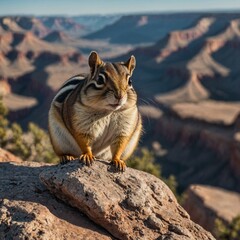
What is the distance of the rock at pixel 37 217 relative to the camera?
1009 cm

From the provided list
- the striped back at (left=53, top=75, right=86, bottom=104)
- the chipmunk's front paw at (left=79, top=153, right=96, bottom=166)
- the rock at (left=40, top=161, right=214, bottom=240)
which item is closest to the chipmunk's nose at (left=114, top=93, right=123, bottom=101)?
the chipmunk's front paw at (left=79, top=153, right=96, bottom=166)

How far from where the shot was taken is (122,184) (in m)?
11.9

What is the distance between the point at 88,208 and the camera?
430 inches

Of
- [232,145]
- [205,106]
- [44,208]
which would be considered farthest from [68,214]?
[205,106]

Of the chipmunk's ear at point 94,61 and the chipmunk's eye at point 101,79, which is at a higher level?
the chipmunk's ear at point 94,61

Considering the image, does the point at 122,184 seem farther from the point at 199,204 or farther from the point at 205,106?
the point at 205,106

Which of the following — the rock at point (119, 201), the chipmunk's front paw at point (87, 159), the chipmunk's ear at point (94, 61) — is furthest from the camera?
the chipmunk's front paw at point (87, 159)

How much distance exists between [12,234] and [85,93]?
3636 millimetres

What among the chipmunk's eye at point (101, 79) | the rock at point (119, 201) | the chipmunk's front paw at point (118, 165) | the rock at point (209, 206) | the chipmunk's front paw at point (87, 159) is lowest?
the rock at point (209, 206)

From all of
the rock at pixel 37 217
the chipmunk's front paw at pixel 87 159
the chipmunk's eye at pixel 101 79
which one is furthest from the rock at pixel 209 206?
the chipmunk's eye at pixel 101 79

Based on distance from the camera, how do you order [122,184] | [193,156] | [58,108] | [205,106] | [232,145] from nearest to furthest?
[122,184] < [58,108] < [232,145] < [193,156] < [205,106]

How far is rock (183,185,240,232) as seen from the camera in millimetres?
60537

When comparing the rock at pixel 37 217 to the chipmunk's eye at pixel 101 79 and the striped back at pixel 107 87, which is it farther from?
the chipmunk's eye at pixel 101 79

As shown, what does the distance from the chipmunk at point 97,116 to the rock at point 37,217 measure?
4.28ft
